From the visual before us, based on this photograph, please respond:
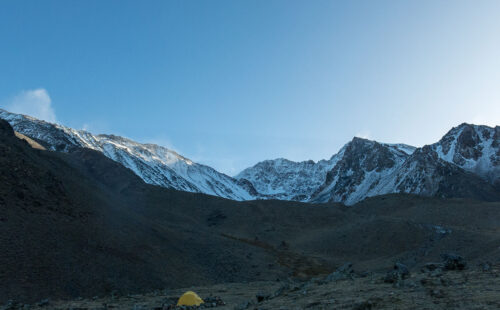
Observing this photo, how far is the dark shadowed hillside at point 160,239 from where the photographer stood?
88.6 feet

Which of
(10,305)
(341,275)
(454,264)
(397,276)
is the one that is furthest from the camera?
(341,275)

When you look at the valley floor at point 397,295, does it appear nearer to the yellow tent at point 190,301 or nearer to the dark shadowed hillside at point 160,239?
the yellow tent at point 190,301

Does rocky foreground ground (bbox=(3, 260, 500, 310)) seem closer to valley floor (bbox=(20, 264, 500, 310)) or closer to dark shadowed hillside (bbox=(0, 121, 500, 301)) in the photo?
valley floor (bbox=(20, 264, 500, 310))

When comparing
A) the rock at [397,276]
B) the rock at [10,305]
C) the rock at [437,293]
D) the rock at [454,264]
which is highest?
the rock at [454,264]

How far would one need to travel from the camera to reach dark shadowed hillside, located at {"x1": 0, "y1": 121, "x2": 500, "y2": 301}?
2700cm

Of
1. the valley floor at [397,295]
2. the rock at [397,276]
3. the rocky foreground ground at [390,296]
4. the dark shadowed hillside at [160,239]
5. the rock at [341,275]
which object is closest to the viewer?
the valley floor at [397,295]

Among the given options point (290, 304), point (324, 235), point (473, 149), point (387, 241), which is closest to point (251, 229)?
point (324, 235)

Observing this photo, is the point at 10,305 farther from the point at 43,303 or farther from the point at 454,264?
the point at 454,264

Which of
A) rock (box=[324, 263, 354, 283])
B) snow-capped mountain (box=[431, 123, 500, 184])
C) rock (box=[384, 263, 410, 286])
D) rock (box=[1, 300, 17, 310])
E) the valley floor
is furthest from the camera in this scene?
snow-capped mountain (box=[431, 123, 500, 184])

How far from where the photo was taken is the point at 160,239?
142 ft

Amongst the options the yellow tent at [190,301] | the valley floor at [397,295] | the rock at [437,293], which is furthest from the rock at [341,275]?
the rock at [437,293]

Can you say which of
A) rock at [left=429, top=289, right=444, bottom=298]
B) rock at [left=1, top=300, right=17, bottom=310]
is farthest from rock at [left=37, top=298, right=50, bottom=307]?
rock at [left=429, top=289, right=444, bottom=298]

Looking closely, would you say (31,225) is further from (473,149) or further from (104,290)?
(473,149)

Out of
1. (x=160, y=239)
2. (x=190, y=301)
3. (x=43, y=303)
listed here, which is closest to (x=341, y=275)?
(x=190, y=301)
